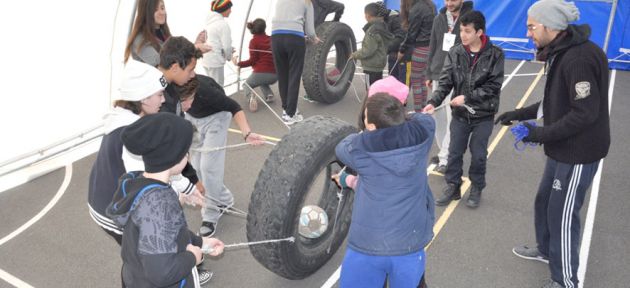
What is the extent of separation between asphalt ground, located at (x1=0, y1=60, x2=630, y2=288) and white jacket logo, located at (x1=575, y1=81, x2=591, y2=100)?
163 cm

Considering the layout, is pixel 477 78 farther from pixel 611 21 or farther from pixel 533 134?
pixel 611 21

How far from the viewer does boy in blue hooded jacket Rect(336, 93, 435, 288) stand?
242 cm

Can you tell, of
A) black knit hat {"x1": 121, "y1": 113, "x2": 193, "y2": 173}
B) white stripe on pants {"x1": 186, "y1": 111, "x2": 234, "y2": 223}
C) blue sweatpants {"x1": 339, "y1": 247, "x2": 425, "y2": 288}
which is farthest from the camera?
white stripe on pants {"x1": 186, "y1": 111, "x2": 234, "y2": 223}

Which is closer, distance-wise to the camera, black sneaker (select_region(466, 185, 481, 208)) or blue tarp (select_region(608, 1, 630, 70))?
black sneaker (select_region(466, 185, 481, 208))

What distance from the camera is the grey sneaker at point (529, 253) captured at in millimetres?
4070

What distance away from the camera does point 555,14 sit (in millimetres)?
3125

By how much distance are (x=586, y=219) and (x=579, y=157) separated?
1938 millimetres

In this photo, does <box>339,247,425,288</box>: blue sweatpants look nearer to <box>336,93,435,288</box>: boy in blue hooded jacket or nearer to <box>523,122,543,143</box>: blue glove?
<box>336,93,435,288</box>: boy in blue hooded jacket

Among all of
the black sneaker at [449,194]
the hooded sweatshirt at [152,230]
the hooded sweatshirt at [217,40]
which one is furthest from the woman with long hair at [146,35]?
the black sneaker at [449,194]

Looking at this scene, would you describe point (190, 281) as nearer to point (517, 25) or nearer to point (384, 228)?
point (384, 228)

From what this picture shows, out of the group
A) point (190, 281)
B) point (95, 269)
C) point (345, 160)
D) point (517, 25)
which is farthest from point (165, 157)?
point (517, 25)

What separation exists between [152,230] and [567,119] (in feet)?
Result: 8.44

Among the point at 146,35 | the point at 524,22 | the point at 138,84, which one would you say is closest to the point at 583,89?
the point at 138,84

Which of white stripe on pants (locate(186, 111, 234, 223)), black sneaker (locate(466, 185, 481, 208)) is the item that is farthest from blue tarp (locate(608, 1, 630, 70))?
white stripe on pants (locate(186, 111, 234, 223))
